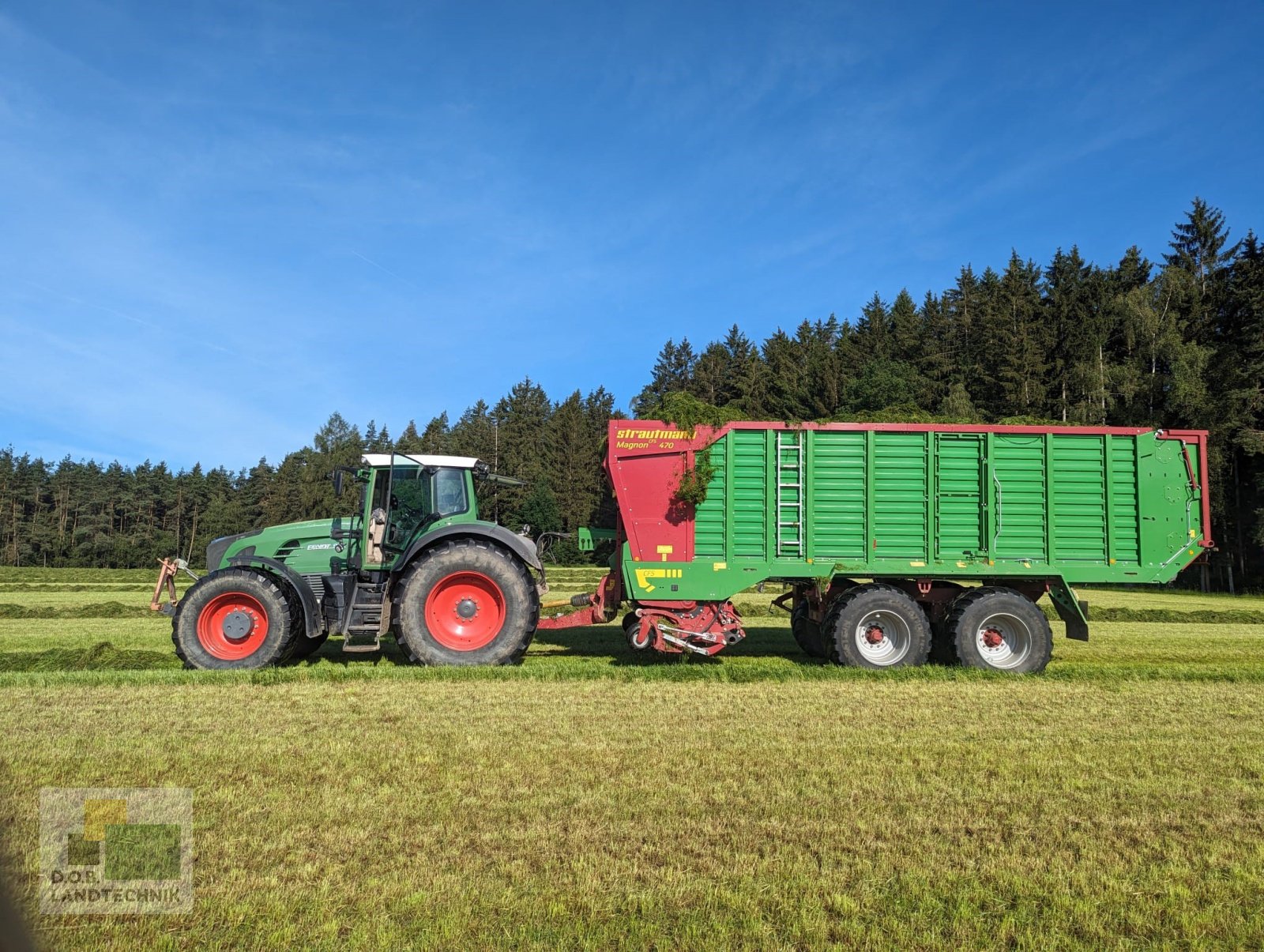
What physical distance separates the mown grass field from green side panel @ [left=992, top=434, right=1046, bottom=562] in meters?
1.89

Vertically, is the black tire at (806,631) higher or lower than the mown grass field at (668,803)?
higher

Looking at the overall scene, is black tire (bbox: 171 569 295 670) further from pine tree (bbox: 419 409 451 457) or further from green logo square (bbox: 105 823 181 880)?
pine tree (bbox: 419 409 451 457)

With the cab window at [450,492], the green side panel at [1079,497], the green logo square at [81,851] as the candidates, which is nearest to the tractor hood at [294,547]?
the cab window at [450,492]

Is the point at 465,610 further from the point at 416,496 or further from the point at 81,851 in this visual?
the point at 81,851

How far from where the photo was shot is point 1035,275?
6222 centimetres

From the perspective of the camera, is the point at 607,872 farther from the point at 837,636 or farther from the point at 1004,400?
the point at 1004,400

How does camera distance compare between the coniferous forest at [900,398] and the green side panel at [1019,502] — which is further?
the coniferous forest at [900,398]

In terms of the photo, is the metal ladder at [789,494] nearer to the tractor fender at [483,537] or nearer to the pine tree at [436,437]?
the tractor fender at [483,537]

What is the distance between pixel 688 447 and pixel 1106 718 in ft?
17.7

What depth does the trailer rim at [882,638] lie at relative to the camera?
10414 millimetres

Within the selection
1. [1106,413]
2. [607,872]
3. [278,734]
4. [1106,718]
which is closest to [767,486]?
[1106,718]

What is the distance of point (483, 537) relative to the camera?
35.0 ft

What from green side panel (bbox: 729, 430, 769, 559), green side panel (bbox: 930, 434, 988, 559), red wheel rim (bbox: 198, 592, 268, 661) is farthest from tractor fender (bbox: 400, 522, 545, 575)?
green side panel (bbox: 930, 434, 988, 559)

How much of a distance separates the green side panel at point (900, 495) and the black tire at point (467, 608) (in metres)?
4.50
